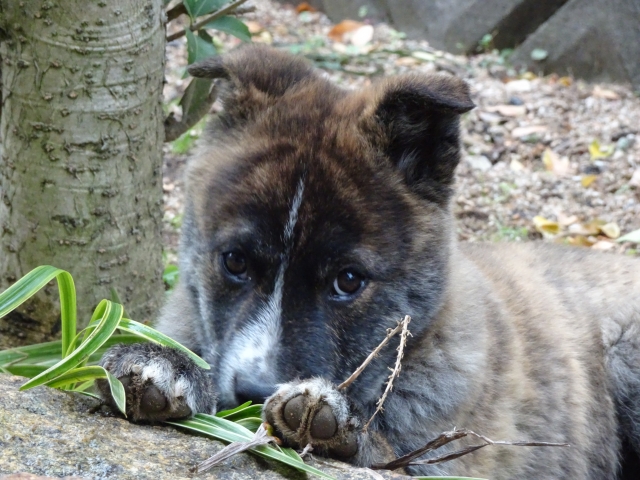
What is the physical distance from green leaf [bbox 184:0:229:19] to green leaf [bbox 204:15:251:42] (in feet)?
0.53

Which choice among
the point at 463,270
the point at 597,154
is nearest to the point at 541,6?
the point at 597,154

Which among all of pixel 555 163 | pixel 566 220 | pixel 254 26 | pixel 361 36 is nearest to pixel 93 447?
pixel 566 220

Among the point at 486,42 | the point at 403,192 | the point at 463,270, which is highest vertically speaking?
the point at 486,42

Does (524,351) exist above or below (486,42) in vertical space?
below

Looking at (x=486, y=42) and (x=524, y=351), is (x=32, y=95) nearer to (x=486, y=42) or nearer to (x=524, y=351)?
(x=524, y=351)

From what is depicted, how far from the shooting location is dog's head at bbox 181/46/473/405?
10.8 feet

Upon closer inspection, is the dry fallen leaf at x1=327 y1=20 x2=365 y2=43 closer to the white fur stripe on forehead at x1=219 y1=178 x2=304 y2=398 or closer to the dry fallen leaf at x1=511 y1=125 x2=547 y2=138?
the dry fallen leaf at x1=511 y1=125 x2=547 y2=138

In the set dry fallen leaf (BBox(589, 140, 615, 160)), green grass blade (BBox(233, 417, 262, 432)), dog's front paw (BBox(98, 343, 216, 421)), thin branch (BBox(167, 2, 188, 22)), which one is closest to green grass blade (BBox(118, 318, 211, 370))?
dog's front paw (BBox(98, 343, 216, 421))

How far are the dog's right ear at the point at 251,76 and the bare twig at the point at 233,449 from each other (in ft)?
5.23

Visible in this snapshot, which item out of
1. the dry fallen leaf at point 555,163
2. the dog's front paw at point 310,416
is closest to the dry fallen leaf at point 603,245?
the dry fallen leaf at point 555,163

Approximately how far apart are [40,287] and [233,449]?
1.14m

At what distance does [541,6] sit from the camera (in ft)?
31.7

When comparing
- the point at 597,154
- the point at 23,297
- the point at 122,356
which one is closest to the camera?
the point at 122,356

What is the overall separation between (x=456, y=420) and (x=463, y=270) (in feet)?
2.57
